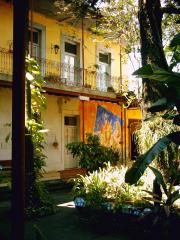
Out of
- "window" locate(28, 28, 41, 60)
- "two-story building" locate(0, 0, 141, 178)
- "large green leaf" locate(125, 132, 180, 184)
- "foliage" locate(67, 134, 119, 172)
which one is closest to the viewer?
"large green leaf" locate(125, 132, 180, 184)

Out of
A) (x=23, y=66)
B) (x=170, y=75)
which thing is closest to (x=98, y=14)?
(x=170, y=75)

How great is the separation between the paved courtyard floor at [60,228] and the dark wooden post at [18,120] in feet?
14.3

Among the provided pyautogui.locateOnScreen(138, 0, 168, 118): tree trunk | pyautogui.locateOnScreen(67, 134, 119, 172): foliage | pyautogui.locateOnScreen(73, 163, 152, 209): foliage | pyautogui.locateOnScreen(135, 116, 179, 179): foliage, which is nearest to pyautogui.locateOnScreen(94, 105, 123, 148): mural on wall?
pyautogui.locateOnScreen(67, 134, 119, 172): foliage

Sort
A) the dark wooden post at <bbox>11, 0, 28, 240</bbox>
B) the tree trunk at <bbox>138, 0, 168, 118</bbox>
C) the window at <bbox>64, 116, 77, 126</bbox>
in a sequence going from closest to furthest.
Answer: the dark wooden post at <bbox>11, 0, 28, 240</bbox>, the tree trunk at <bbox>138, 0, 168, 118</bbox>, the window at <bbox>64, 116, 77, 126</bbox>

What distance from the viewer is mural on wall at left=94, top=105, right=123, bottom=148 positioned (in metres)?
19.6

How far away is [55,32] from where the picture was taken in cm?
1689

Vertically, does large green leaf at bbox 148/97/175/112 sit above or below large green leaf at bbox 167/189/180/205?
above

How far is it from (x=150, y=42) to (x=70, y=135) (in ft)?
33.2

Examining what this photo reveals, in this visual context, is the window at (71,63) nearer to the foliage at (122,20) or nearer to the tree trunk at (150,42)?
the foliage at (122,20)

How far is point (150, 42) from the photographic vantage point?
28.3 feet

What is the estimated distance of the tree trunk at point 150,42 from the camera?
8.44m

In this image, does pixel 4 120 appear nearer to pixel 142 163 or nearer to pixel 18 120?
pixel 142 163

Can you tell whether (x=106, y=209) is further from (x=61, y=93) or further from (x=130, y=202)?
(x=61, y=93)

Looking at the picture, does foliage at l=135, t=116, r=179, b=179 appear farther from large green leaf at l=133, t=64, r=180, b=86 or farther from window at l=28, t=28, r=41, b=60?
window at l=28, t=28, r=41, b=60
